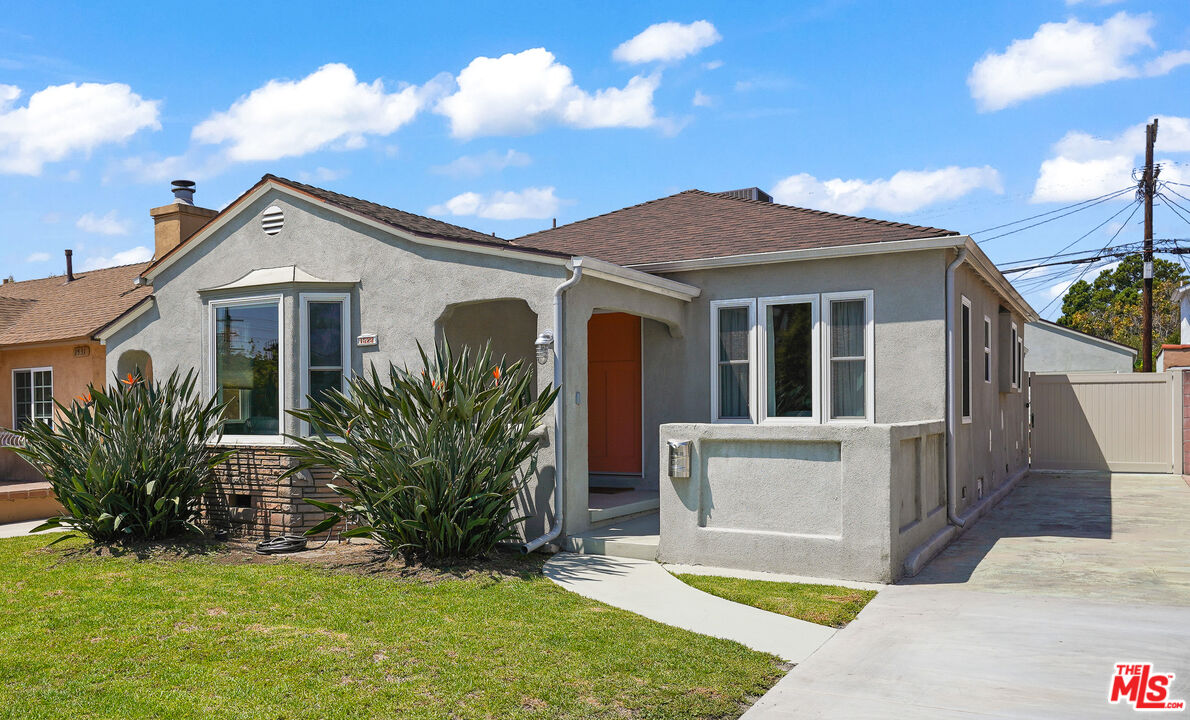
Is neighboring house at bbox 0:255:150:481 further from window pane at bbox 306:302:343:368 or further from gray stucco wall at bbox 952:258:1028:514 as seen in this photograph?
gray stucco wall at bbox 952:258:1028:514

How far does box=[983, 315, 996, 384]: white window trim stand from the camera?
12.8 metres

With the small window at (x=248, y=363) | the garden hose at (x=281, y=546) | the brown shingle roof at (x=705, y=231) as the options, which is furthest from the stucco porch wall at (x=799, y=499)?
the small window at (x=248, y=363)

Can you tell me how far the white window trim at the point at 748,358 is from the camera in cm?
1095

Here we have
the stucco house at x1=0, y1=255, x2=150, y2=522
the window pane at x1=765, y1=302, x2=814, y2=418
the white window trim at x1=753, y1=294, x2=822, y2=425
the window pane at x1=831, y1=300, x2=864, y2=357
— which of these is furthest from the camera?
the stucco house at x1=0, y1=255, x2=150, y2=522

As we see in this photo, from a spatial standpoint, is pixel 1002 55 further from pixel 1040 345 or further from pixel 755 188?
pixel 1040 345

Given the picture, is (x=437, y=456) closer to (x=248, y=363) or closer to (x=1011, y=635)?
(x=248, y=363)

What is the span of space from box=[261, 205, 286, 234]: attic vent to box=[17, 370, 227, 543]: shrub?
2.22 metres

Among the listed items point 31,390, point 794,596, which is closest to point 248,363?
point 794,596

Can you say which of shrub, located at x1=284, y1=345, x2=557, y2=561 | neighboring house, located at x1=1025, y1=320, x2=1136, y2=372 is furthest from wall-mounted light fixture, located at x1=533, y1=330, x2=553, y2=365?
neighboring house, located at x1=1025, y1=320, x2=1136, y2=372

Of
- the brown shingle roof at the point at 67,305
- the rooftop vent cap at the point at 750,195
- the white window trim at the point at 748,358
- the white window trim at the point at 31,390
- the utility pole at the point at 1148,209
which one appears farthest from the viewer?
the utility pole at the point at 1148,209

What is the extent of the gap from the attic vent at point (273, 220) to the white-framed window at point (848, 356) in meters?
6.63

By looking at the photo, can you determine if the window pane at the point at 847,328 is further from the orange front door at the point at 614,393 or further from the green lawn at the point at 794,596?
the green lawn at the point at 794,596

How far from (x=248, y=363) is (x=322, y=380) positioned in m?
1.00

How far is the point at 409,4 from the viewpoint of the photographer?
38.6 ft
